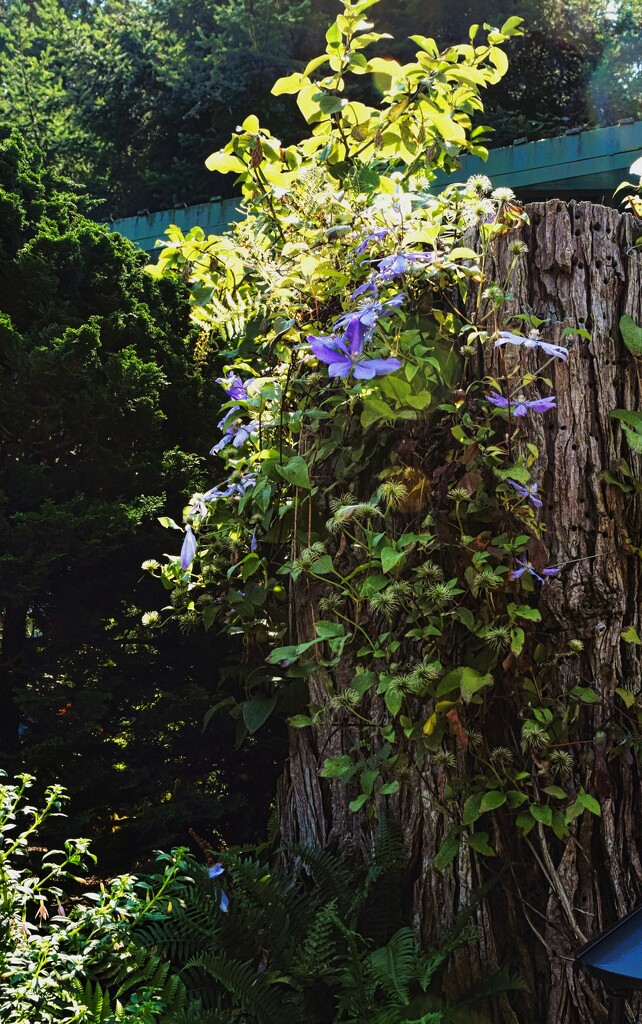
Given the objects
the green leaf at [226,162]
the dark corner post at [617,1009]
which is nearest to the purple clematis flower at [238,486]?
the green leaf at [226,162]

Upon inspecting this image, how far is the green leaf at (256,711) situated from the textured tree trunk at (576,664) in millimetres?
160

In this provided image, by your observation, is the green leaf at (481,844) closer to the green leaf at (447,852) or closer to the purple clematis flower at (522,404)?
the green leaf at (447,852)

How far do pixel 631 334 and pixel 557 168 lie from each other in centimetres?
610

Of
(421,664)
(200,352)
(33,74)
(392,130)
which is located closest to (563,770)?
(421,664)

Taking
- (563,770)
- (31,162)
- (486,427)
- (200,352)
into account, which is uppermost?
(31,162)

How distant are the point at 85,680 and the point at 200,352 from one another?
1.11 m

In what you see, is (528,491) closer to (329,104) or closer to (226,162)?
(329,104)

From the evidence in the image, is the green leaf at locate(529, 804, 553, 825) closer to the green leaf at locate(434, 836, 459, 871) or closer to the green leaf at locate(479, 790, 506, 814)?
the green leaf at locate(479, 790, 506, 814)

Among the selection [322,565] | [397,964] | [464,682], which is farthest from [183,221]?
[397,964]

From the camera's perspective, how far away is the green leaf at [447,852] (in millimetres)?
1723

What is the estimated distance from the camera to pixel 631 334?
1.86 meters

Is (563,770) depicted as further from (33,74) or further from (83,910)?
(33,74)

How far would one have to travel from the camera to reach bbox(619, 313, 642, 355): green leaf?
72.9 inches

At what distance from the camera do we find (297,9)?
12703 mm
